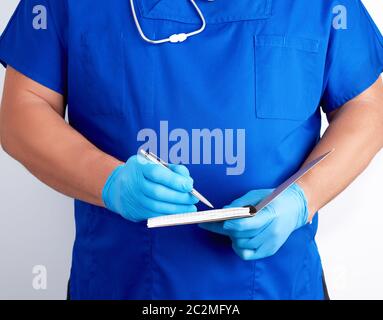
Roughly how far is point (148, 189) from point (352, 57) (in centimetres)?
46

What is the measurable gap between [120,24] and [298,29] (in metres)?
0.29

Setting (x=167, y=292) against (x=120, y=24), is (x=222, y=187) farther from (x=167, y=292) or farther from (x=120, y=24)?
(x=120, y=24)

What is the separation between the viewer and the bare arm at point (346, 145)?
1030mm

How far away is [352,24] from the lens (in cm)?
108

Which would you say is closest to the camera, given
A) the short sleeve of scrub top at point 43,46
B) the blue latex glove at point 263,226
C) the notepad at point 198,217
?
the notepad at point 198,217

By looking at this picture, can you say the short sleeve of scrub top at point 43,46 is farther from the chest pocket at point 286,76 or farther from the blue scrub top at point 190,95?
the chest pocket at point 286,76

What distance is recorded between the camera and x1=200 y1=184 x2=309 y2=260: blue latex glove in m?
0.93

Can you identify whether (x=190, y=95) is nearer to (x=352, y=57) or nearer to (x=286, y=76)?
(x=286, y=76)

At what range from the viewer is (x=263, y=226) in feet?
3.07

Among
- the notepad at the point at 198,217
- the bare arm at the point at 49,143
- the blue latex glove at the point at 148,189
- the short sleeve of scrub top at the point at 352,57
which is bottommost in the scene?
the notepad at the point at 198,217

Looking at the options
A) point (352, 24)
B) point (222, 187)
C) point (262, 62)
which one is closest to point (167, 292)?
point (222, 187)

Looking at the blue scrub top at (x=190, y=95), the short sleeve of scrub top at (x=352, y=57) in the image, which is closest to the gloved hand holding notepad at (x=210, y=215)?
the blue scrub top at (x=190, y=95)

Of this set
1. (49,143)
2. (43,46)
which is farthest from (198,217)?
(43,46)

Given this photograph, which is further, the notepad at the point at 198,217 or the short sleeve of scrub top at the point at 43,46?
the short sleeve of scrub top at the point at 43,46
